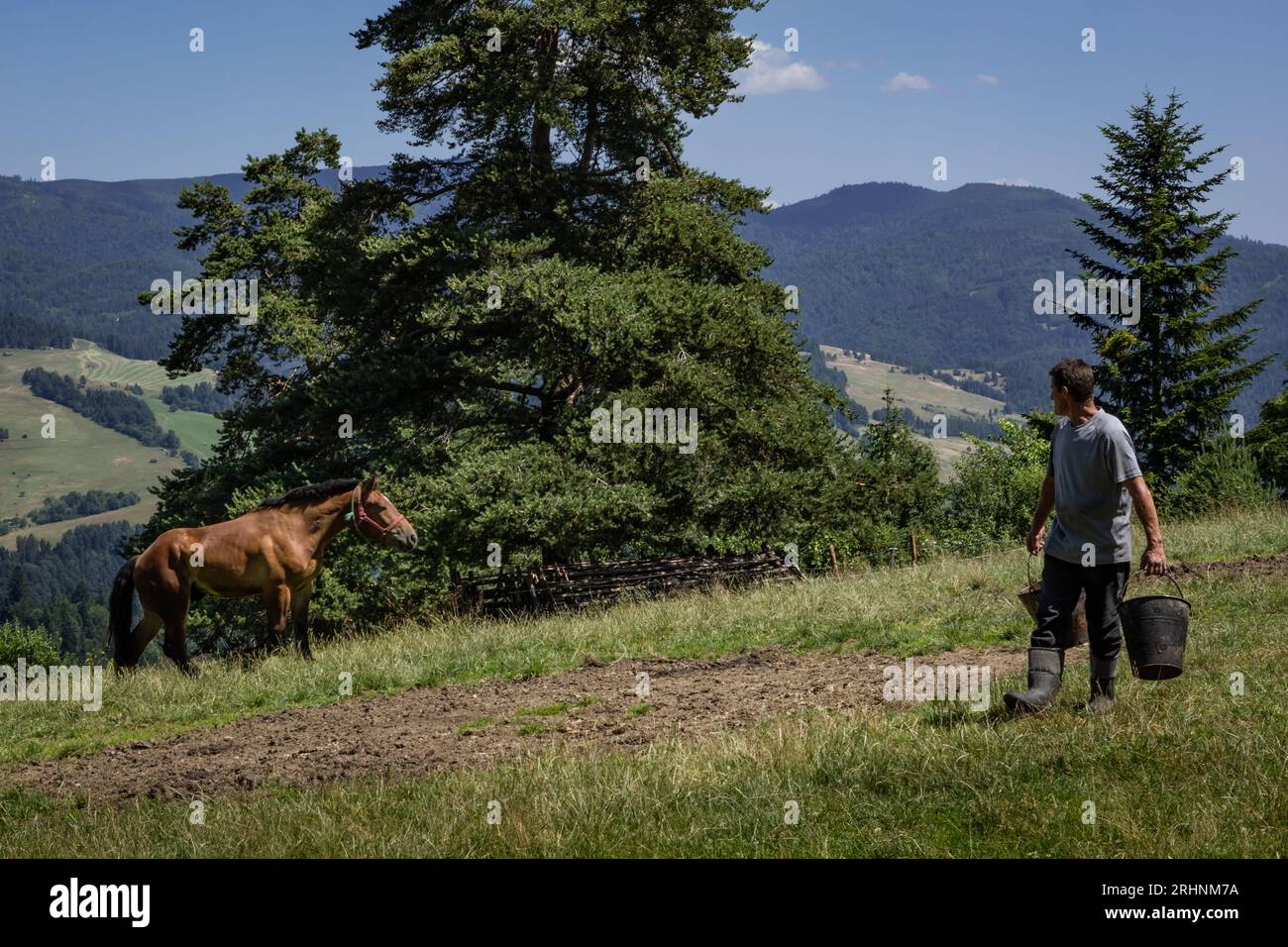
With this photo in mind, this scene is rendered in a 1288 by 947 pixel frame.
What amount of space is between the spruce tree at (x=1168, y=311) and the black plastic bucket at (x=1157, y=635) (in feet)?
121

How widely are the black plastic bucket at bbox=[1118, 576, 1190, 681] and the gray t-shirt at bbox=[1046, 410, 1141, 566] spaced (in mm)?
372

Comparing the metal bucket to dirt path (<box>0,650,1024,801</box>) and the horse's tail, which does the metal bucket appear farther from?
the horse's tail

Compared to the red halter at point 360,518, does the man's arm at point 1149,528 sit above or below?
above

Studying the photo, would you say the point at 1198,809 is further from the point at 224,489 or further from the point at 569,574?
the point at 224,489

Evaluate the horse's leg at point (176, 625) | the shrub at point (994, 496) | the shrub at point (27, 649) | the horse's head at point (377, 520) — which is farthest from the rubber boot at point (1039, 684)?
the shrub at point (27, 649)

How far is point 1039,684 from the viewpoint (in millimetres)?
7125

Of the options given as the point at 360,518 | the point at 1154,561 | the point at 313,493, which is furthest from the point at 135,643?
the point at 1154,561

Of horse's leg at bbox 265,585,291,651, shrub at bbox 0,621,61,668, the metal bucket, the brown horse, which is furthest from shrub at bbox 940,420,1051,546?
shrub at bbox 0,621,61,668

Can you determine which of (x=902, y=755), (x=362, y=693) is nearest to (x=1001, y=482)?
(x=362, y=693)

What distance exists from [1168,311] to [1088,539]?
4062 cm

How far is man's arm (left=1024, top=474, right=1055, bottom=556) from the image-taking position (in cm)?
767

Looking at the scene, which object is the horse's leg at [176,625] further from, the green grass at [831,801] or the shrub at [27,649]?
the shrub at [27,649]

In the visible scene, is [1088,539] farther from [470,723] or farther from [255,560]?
[255,560]

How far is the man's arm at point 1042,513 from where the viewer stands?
7671 mm
